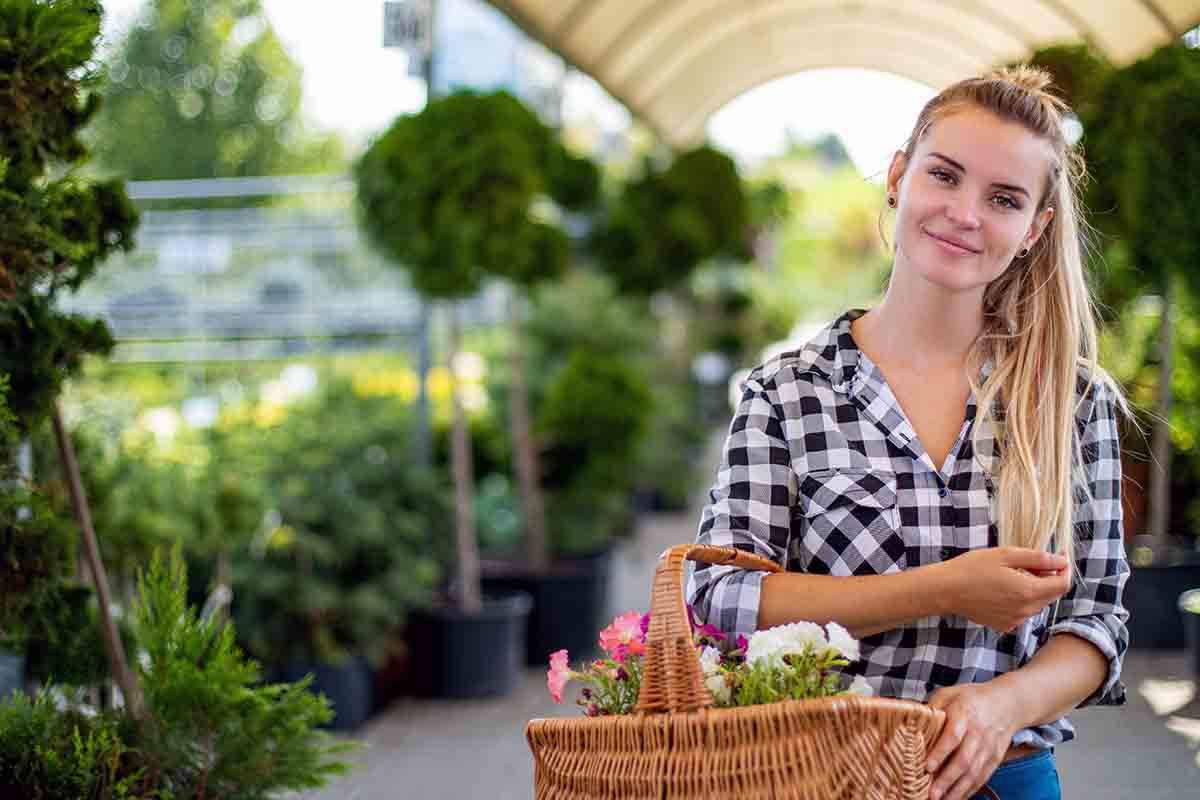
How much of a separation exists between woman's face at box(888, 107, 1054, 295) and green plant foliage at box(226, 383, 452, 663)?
332 cm

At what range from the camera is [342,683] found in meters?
4.64

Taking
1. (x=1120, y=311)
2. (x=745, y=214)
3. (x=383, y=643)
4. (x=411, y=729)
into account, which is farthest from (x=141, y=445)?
(x=745, y=214)

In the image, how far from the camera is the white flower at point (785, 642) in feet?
4.53

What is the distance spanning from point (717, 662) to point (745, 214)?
22.4 ft

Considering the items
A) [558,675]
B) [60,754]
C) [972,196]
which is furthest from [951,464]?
[60,754]

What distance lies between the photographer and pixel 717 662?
57.2 inches

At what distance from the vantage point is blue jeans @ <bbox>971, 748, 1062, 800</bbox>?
61.4 inches

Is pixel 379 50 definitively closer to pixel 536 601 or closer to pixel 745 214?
pixel 536 601

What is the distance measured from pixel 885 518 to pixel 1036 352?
0.30 metres

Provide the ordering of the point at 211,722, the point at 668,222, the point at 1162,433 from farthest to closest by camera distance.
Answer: the point at 668,222
the point at 1162,433
the point at 211,722

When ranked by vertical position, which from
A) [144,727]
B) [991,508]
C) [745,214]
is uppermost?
[745,214]

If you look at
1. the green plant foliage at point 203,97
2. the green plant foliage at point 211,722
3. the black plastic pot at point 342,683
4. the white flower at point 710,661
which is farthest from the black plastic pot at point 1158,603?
the green plant foliage at point 203,97

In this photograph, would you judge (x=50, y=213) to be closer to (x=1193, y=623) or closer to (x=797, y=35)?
(x=1193, y=623)

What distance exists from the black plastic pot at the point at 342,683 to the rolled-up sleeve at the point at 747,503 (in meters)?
3.17
